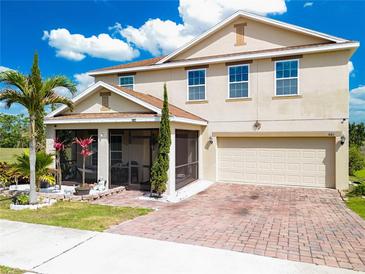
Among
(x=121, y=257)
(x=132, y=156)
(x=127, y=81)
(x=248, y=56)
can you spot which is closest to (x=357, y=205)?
(x=248, y=56)

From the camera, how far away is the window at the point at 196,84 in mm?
15461

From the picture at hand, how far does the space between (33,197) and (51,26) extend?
511 inches

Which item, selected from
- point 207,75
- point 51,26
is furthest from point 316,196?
point 51,26

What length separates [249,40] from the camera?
581 inches

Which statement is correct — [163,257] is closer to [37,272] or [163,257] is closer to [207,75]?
[37,272]

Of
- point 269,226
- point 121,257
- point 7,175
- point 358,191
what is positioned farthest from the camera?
point 7,175

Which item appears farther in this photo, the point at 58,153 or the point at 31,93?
the point at 58,153

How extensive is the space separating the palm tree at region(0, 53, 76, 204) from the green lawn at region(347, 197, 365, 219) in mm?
11372

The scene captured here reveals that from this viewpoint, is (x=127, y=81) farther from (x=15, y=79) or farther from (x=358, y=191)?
(x=358, y=191)

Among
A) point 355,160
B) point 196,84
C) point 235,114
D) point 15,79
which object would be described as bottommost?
point 355,160

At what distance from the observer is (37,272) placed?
4.75 m

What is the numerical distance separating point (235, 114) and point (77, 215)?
31.8ft

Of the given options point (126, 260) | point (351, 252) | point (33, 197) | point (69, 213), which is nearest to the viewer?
point (126, 260)

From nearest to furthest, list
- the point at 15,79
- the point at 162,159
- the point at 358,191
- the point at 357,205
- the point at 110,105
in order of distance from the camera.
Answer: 1. the point at 15,79
2. the point at 357,205
3. the point at 162,159
4. the point at 358,191
5. the point at 110,105
